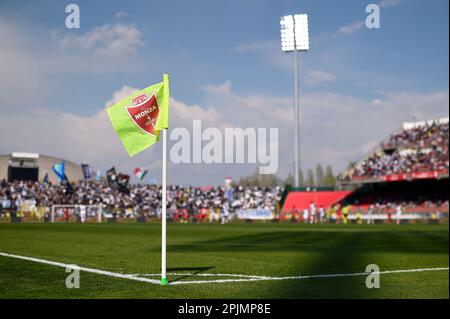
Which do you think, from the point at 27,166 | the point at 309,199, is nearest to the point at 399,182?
the point at 309,199

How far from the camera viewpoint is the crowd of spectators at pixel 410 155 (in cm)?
5822

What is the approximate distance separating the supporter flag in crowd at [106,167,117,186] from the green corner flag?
6456 cm

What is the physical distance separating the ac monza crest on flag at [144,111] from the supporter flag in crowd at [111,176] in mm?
64587

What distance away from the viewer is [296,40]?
186 feet

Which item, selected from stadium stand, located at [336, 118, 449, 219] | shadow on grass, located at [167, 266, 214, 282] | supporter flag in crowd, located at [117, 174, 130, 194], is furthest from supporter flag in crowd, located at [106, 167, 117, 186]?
shadow on grass, located at [167, 266, 214, 282]

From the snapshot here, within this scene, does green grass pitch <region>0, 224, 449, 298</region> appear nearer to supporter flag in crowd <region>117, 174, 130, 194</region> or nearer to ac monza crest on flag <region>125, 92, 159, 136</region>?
ac monza crest on flag <region>125, 92, 159, 136</region>

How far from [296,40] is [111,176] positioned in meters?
31.7

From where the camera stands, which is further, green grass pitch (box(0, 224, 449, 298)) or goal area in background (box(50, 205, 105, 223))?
goal area in background (box(50, 205, 105, 223))

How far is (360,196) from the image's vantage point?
68.8 metres

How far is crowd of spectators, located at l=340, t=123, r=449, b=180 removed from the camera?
58.2 m

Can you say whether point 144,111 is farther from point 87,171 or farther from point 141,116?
point 87,171
